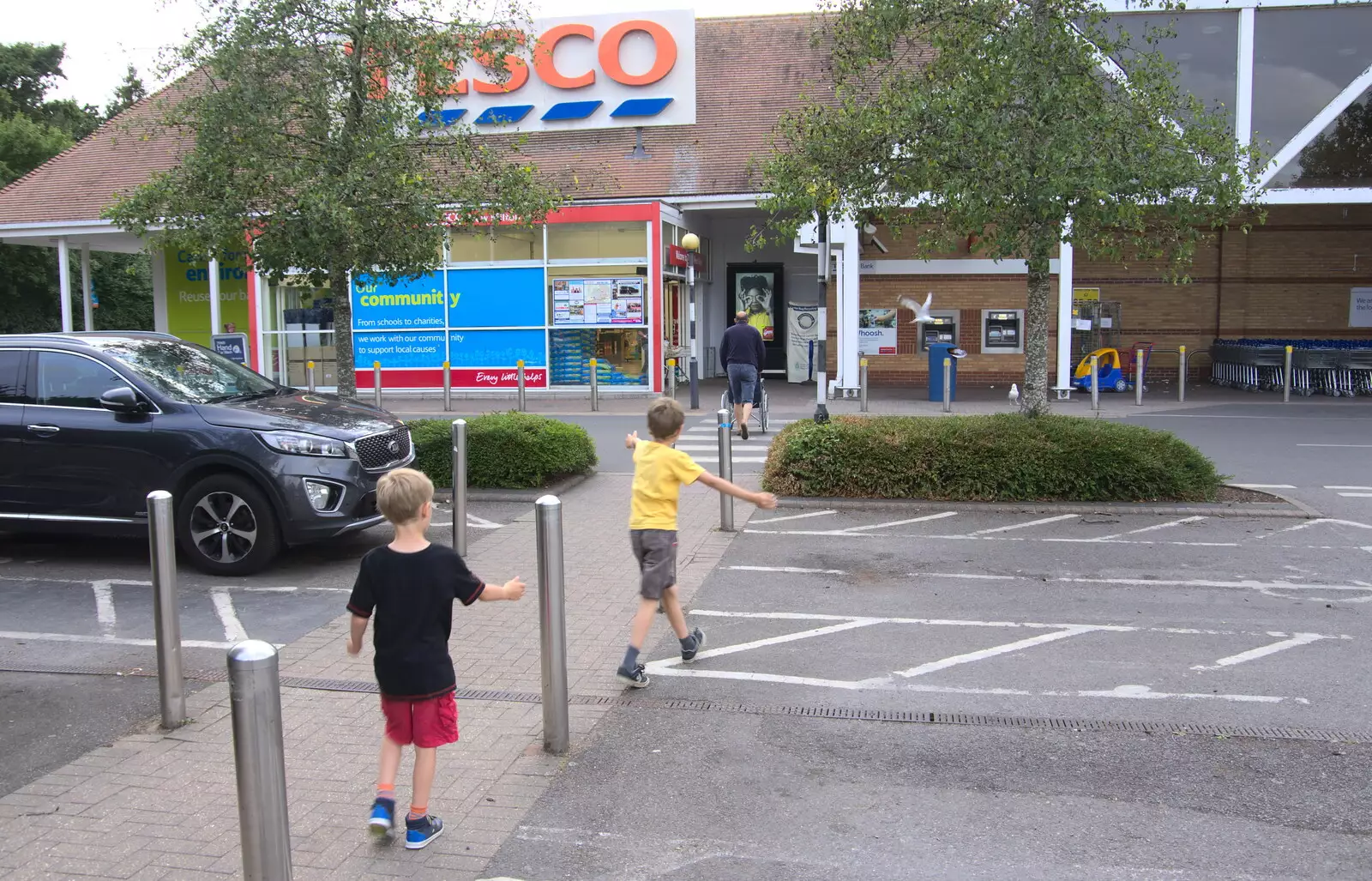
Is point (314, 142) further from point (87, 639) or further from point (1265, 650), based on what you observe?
point (1265, 650)

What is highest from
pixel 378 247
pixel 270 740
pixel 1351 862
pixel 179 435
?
pixel 378 247

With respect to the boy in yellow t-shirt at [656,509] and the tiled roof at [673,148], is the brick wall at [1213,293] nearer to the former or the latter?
the tiled roof at [673,148]

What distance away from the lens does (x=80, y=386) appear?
834 centimetres

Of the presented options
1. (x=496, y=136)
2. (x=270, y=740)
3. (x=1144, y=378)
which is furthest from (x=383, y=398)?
(x=270, y=740)

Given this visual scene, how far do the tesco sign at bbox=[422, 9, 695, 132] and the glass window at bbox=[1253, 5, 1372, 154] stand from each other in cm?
1062

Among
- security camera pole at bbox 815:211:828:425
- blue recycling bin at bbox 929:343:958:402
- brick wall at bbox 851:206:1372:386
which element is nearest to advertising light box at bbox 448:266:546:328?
brick wall at bbox 851:206:1372:386

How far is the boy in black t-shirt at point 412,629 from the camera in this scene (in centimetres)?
394

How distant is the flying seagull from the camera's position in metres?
24.1

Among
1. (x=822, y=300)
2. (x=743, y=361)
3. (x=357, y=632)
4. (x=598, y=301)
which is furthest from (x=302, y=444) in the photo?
(x=598, y=301)

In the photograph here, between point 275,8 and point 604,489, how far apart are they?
18.8ft

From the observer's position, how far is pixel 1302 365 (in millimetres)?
22516

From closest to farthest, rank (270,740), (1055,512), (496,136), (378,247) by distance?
(270,740) → (1055,512) → (378,247) → (496,136)

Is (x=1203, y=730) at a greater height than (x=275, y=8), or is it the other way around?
(x=275, y=8)

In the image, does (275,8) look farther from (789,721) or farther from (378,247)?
(789,721)
